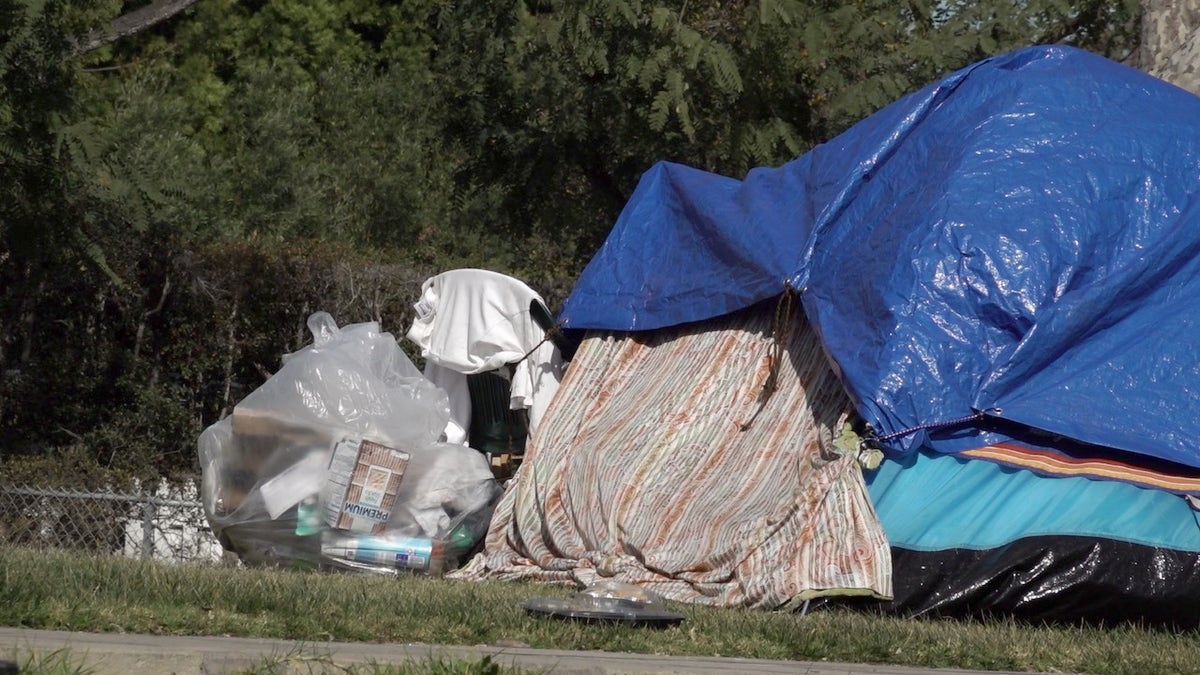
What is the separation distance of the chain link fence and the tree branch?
2665 mm

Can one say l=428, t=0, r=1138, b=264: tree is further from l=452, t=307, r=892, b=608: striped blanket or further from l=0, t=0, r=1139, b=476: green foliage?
l=452, t=307, r=892, b=608: striped blanket

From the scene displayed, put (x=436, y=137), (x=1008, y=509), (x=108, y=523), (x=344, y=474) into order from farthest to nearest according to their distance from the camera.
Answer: (x=436, y=137), (x=108, y=523), (x=344, y=474), (x=1008, y=509)

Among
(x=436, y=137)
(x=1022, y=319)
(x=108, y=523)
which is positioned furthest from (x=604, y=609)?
(x=436, y=137)

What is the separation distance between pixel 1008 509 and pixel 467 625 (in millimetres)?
2494

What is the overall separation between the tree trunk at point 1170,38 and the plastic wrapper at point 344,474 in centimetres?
555

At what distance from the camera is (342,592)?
5.04m

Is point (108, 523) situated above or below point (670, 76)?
below

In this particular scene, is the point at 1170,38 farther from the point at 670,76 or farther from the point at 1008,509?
the point at 1008,509

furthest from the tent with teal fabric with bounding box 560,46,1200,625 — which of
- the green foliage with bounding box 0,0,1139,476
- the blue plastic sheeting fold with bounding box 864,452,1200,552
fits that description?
the green foliage with bounding box 0,0,1139,476

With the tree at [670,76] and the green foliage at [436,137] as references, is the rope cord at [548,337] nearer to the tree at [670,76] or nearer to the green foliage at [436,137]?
the green foliage at [436,137]

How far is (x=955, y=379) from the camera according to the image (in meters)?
6.11

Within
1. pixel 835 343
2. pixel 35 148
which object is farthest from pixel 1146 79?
pixel 35 148

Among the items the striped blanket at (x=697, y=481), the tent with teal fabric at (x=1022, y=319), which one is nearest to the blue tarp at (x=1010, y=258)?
the tent with teal fabric at (x=1022, y=319)

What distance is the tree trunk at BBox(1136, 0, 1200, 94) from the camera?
9.91 metres
